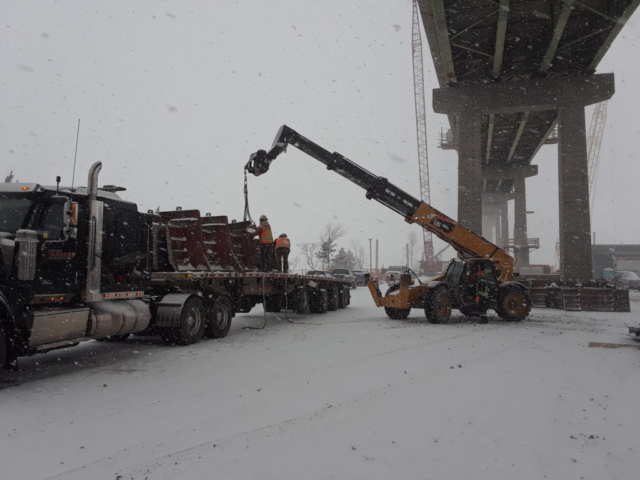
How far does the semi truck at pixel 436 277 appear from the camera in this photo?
12688mm

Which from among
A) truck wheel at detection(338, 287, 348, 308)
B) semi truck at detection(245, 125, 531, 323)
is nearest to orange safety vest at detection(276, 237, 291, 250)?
semi truck at detection(245, 125, 531, 323)

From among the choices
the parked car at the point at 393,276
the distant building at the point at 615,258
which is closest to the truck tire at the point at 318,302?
the parked car at the point at 393,276

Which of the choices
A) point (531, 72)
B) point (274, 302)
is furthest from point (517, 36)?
point (274, 302)

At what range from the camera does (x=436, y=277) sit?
1377 centimetres

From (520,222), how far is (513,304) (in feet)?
113

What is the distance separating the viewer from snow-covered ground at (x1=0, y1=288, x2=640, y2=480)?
3.58 metres

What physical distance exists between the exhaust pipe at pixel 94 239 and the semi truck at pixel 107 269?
0.02 meters

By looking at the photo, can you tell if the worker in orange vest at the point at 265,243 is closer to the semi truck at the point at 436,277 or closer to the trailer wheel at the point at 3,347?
the semi truck at the point at 436,277

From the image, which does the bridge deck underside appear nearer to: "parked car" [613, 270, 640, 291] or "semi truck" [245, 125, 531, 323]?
"semi truck" [245, 125, 531, 323]

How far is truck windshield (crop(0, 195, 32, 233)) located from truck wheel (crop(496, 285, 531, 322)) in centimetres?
1198

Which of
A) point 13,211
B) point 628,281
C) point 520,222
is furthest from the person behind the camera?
point 520,222

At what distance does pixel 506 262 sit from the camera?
14312 millimetres

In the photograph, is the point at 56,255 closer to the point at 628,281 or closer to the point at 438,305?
the point at 438,305

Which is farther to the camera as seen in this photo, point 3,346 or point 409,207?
point 409,207
